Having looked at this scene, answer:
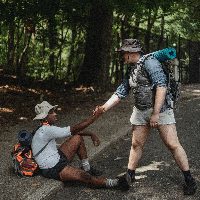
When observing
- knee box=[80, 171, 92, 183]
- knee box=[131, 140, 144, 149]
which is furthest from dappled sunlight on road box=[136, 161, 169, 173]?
knee box=[80, 171, 92, 183]

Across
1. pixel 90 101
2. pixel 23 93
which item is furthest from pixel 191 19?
pixel 23 93

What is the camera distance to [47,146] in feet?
14.0

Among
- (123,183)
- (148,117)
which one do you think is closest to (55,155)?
→ (123,183)

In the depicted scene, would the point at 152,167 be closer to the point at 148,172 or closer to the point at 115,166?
the point at 148,172

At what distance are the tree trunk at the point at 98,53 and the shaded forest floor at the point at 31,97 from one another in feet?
1.93

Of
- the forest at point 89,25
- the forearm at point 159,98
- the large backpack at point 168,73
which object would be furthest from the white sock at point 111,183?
the forest at point 89,25

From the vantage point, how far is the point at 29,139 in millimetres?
4332

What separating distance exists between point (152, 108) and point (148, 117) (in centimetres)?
13

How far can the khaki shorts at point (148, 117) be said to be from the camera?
3.85m

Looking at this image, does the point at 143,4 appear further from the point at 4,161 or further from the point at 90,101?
the point at 4,161

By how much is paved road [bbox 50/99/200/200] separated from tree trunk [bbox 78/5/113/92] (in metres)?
6.21

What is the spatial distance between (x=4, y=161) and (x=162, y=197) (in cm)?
292

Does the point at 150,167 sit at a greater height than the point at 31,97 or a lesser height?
lesser

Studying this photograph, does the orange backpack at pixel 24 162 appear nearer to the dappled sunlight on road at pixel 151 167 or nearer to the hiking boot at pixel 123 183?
the hiking boot at pixel 123 183
